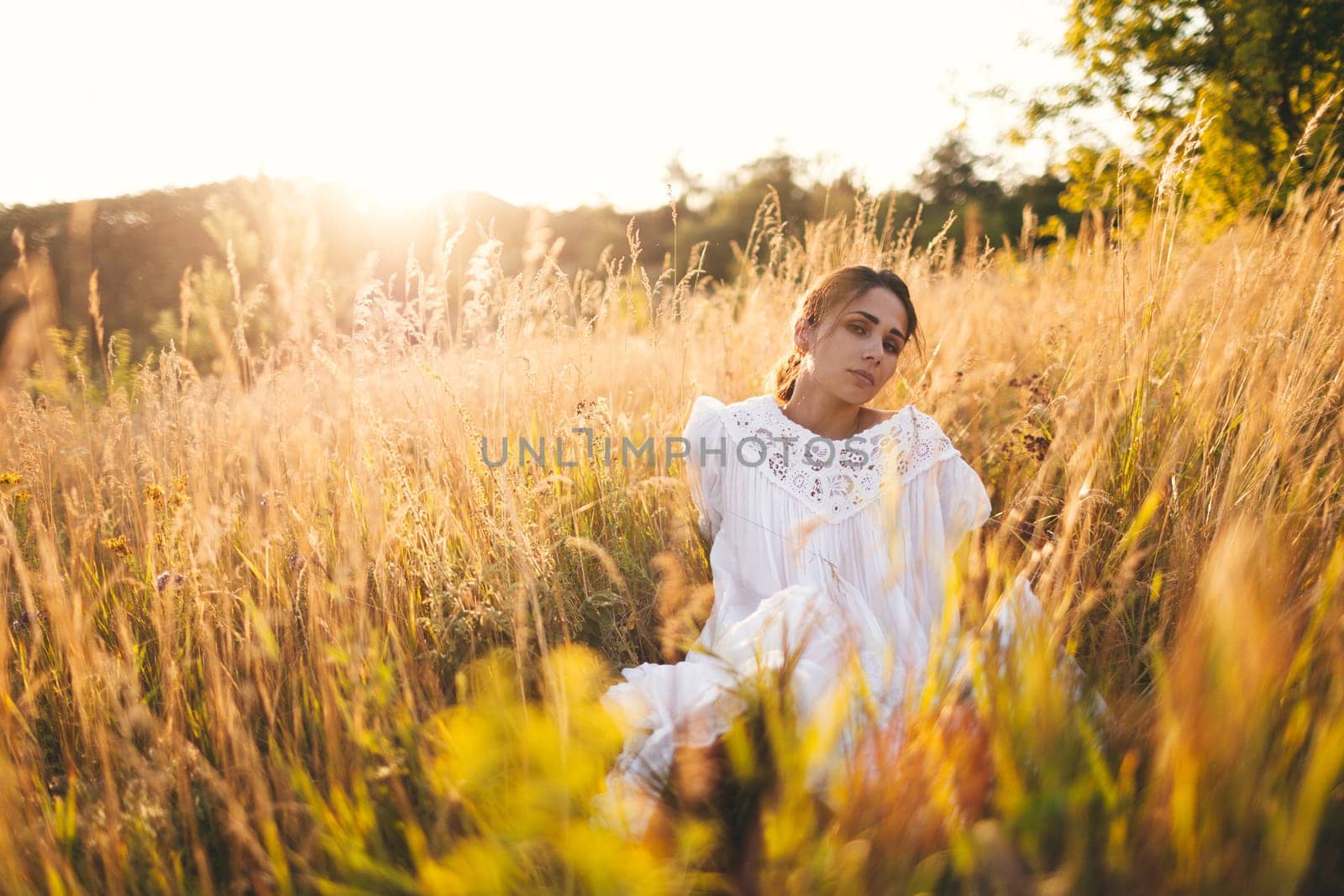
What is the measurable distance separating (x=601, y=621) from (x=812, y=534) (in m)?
0.65

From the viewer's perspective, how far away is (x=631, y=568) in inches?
87.0

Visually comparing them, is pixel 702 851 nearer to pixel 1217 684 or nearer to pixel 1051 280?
pixel 1217 684

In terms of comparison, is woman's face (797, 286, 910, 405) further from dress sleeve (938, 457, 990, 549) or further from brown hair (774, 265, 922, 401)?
dress sleeve (938, 457, 990, 549)

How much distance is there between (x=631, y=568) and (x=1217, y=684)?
1554 mm

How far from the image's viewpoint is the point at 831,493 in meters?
2.13

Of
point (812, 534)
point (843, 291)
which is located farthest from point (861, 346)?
point (812, 534)

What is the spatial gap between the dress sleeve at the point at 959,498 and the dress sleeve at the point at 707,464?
26.5 inches

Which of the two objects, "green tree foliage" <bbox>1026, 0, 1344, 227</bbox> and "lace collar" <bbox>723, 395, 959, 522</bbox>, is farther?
"green tree foliage" <bbox>1026, 0, 1344, 227</bbox>

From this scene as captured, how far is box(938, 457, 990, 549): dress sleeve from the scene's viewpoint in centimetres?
205

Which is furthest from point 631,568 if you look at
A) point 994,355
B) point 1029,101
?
point 1029,101

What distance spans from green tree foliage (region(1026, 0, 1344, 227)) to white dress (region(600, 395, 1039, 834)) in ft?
9.27

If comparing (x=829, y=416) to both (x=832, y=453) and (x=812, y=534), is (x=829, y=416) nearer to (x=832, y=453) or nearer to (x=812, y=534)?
(x=832, y=453)

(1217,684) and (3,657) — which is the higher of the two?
(1217,684)

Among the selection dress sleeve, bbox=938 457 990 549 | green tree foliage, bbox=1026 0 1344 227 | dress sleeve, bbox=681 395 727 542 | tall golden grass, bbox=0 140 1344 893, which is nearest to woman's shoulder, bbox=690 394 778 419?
dress sleeve, bbox=681 395 727 542
